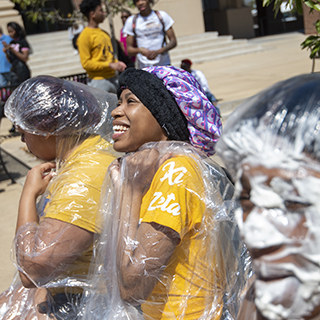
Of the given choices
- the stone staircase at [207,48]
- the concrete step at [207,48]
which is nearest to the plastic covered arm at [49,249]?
the stone staircase at [207,48]

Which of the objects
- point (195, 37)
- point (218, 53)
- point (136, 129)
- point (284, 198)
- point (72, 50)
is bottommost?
point (218, 53)

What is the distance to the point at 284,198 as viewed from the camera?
813 mm

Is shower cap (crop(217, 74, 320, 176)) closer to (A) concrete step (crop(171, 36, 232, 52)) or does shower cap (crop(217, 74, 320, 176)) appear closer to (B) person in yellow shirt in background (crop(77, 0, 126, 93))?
(B) person in yellow shirt in background (crop(77, 0, 126, 93))

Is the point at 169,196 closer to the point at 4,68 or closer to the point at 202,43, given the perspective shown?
the point at 4,68

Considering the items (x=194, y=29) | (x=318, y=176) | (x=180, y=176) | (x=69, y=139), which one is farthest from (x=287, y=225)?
(x=194, y=29)

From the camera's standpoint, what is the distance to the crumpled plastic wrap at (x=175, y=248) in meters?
1.59

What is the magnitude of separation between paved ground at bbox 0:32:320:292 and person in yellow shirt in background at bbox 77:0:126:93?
1.70m

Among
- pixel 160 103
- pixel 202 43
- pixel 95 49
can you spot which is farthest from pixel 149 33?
pixel 202 43

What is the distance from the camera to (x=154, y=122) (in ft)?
6.75

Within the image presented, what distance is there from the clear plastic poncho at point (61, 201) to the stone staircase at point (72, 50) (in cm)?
1208

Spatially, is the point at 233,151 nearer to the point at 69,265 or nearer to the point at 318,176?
the point at 318,176

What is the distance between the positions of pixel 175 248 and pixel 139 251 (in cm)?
14

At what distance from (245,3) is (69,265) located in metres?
22.2

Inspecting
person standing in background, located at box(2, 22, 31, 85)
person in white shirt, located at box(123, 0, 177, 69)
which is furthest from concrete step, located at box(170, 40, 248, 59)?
person in white shirt, located at box(123, 0, 177, 69)
